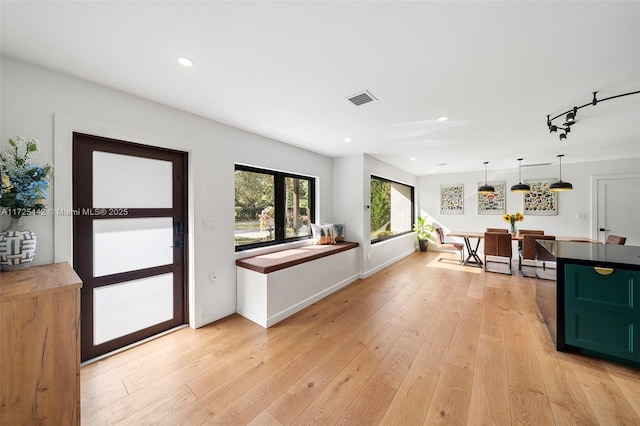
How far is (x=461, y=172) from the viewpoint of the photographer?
6789mm

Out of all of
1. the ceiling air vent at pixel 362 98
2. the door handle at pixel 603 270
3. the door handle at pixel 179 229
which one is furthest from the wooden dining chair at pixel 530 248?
the door handle at pixel 179 229

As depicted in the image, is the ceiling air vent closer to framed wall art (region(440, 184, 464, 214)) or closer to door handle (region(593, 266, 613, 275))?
door handle (region(593, 266, 613, 275))

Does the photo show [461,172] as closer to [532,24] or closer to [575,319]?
[575,319]

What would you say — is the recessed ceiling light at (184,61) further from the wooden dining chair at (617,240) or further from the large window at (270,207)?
the wooden dining chair at (617,240)

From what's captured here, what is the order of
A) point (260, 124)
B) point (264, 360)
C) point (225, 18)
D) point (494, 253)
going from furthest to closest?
point (494, 253)
point (260, 124)
point (264, 360)
point (225, 18)

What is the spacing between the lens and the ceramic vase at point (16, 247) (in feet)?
4.97

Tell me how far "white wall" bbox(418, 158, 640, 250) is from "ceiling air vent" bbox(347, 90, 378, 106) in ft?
18.8

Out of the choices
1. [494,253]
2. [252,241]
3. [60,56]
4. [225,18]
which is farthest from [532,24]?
[494,253]

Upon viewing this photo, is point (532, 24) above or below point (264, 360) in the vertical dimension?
above

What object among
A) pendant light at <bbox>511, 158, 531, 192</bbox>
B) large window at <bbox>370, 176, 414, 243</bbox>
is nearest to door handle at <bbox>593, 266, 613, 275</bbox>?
pendant light at <bbox>511, 158, 531, 192</bbox>

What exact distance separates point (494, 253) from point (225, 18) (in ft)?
18.5

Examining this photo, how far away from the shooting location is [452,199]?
695 cm

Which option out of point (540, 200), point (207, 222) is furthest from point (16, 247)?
point (540, 200)

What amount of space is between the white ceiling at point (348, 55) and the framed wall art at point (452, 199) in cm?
403
